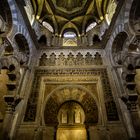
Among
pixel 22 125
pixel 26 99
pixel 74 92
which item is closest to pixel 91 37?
pixel 74 92

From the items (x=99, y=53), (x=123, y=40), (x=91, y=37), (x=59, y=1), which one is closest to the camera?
(x=123, y=40)

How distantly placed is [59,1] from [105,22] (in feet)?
10.6

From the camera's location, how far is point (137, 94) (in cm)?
625

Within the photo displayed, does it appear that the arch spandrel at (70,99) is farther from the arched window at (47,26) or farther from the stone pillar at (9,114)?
the arched window at (47,26)

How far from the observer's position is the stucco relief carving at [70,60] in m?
8.16

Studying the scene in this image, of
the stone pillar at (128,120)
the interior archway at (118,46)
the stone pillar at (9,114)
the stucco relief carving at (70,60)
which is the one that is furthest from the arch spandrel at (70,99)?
the interior archway at (118,46)

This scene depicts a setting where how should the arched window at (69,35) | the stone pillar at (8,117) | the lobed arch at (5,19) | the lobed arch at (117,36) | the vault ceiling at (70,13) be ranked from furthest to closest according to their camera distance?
the arched window at (69,35) < the vault ceiling at (70,13) < the lobed arch at (117,36) < the lobed arch at (5,19) < the stone pillar at (8,117)

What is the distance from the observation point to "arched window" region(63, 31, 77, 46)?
9.31 m

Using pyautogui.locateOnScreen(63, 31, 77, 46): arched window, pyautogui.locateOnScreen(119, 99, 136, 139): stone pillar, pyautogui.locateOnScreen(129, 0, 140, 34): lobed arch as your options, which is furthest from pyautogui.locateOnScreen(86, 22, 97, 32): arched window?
pyautogui.locateOnScreen(119, 99, 136, 139): stone pillar

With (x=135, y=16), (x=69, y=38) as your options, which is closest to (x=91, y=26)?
(x=69, y=38)

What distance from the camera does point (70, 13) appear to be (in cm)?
1008

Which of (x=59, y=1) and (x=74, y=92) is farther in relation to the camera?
(x=59, y=1)

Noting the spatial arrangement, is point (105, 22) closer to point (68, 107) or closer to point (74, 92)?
point (74, 92)

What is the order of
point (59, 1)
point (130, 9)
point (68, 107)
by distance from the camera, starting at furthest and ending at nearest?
point (59, 1), point (68, 107), point (130, 9)
